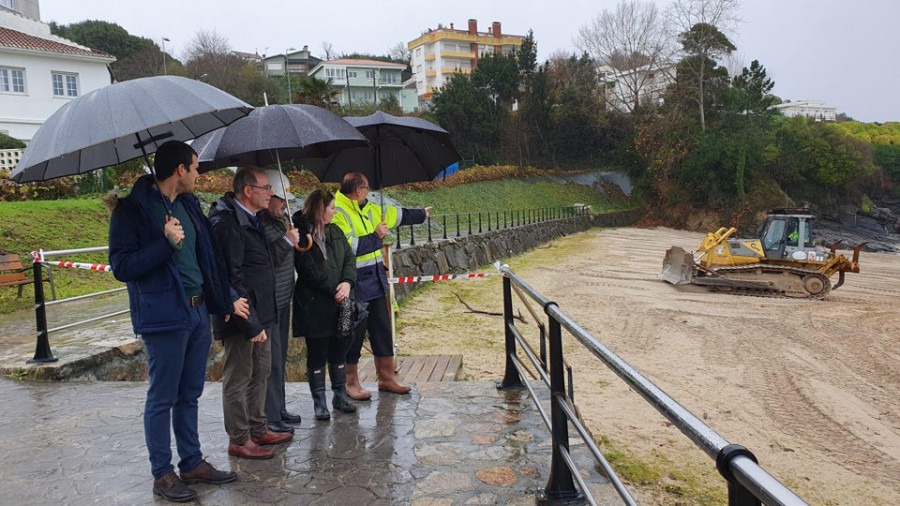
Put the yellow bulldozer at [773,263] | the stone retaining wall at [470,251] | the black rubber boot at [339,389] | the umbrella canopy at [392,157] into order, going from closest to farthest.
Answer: the black rubber boot at [339,389] < the umbrella canopy at [392,157] < the stone retaining wall at [470,251] < the yellow bulldozer at [773,263]

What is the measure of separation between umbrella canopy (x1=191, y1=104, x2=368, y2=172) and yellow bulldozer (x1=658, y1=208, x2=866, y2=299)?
49.5 feet

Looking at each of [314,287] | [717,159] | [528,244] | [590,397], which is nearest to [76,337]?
[314,287]

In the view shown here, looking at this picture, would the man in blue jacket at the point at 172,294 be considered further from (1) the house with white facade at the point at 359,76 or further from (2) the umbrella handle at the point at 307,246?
(1) the house with white facade at the point at 359,76

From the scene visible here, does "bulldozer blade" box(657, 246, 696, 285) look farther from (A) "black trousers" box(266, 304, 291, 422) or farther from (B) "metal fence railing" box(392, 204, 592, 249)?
(A) "black trousers" box(266, 304, 291, 422)

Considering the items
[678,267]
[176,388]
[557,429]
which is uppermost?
[176,388]

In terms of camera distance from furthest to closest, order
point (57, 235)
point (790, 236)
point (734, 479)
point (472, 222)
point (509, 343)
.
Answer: point (472, 222), point (790, 236), point (57, 235), point (509, 343), point (734, 479)

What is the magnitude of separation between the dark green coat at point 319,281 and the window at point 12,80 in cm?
2699

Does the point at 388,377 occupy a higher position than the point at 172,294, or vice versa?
the point at 172,294

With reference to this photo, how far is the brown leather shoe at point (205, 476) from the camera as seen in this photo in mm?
3381

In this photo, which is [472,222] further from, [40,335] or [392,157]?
[40,335]

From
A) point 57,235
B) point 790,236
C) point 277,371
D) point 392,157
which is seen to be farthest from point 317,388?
point 790,236

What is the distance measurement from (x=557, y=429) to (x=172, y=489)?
204 centimetres

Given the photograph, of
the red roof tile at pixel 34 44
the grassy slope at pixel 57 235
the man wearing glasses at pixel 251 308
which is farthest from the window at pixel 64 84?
the man wearing glasses at pixel 251 308

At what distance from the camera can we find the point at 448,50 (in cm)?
6731
